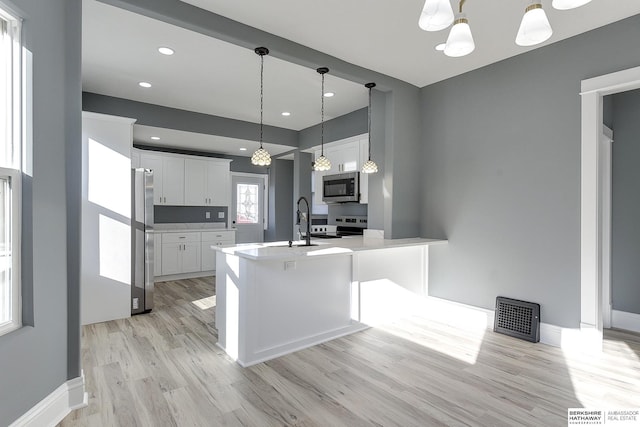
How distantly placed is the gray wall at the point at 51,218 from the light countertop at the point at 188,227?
3.85 m

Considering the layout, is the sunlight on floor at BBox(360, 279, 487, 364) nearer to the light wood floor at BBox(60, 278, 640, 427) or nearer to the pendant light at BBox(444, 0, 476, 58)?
the light wood floor at BBox(60, 278, 640, 427)

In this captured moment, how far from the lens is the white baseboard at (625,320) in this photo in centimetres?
343

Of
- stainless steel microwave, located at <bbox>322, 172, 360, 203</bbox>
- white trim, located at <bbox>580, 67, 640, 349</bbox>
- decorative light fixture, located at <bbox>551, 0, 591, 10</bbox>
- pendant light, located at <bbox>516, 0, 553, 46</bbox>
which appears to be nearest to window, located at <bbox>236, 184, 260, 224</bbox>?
stainless steel microwave, located at <bbox>322, 172, 360, 203</bbox>

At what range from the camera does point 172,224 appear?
643cm

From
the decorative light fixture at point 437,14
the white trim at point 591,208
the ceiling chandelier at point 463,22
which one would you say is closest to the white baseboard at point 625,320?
the white trim at point 591,208

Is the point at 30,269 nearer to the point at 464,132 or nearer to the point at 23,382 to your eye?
the point at 23,382

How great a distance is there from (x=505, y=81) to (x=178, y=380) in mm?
4063

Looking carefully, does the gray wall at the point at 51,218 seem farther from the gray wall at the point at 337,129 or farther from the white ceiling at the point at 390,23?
the gray wall at the point at 337,129

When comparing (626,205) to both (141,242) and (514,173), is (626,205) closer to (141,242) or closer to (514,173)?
(514,173)

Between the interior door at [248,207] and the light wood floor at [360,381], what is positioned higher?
the interior door at [248,207]

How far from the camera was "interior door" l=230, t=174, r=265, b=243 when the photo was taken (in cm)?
737

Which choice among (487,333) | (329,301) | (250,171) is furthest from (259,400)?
(250,171)

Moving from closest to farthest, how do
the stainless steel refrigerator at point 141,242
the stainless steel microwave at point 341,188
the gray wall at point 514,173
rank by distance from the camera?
the gray wall at point 514,173, the stainless steel refrigerator at point 141,242, the stainless steel microwave at point 341,188

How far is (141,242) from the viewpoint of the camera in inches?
159
